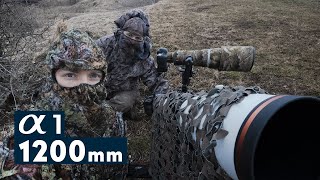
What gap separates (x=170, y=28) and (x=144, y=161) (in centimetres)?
644

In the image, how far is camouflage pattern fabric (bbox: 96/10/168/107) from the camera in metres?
4.57

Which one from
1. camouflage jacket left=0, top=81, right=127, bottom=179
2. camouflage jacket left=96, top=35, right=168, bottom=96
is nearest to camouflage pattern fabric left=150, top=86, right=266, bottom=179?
camouflage jacket left=0, top=81, right=127, bottom=179

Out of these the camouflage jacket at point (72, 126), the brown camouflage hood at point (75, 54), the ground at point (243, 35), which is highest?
the brown camouflage hood at point (75, 54)

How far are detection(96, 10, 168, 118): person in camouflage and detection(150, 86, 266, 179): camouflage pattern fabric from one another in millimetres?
1551

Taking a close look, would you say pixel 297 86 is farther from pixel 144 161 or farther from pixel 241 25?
pixel 241 25

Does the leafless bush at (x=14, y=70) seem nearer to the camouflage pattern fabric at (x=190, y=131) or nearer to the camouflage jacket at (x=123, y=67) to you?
the camouflage jacket at (x=123, y=67)

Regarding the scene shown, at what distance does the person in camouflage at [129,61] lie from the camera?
15.0ft

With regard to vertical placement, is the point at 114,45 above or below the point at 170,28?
above

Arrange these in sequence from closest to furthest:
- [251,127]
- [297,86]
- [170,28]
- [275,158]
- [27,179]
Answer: [251,127], [275,158], [27,179], [297,86], [170,28]

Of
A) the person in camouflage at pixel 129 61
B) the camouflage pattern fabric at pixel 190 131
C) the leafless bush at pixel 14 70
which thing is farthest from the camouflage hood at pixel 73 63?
the person in camouflage at pixel 129 61

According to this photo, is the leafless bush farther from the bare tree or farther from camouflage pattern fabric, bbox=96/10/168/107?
camouflage pattern fabric, bbox=96/10/168/107

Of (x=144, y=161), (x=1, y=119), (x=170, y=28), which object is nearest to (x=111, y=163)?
(x=144, y=161)

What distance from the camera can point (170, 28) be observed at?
10.2m

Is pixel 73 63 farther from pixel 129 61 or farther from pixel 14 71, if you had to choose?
pixel 129 61
